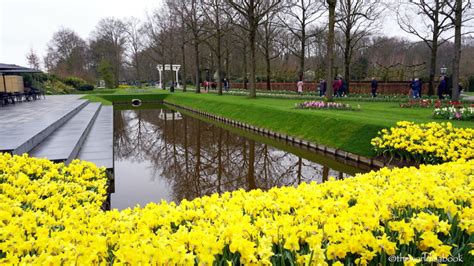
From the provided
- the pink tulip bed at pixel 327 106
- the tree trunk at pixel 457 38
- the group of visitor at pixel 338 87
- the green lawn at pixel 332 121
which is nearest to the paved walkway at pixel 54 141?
the green lawn at pixel 332 121

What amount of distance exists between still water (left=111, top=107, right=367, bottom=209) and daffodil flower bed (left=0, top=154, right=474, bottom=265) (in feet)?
15.4

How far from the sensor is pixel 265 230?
2818 millimetres

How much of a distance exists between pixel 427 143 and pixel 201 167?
20.1ft

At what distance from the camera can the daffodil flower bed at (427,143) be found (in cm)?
900

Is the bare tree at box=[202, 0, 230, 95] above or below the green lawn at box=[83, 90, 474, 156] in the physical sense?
above

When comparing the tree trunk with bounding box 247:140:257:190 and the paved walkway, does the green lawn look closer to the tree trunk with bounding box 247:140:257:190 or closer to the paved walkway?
the tree trunk with bounding box 247:140:257:190

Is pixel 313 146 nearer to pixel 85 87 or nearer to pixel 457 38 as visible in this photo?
pixel 457 38

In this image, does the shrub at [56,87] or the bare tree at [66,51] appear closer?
the shrub at [56,87]

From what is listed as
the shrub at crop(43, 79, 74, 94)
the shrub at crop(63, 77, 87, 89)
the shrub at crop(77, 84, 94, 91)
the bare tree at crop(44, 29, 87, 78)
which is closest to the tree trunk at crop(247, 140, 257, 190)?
the shrub at crop(43, 79, 74, 94)

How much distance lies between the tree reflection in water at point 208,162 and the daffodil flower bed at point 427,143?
1.58 meters

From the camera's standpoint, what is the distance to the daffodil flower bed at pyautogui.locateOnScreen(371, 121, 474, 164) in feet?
29.5

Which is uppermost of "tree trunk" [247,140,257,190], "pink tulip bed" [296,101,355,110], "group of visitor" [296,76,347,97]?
"group of visitor" [296,76,347,97]

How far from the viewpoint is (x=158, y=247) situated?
8.29ft

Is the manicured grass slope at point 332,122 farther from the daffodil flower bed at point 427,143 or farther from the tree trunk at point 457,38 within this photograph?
the tree trunk at point 457,38
